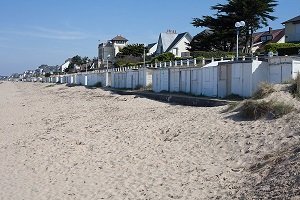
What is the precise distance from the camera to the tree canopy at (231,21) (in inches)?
1763

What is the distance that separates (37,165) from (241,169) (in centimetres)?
526

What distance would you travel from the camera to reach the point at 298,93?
12016 millimetres

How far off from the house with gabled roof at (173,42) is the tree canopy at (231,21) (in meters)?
23.9

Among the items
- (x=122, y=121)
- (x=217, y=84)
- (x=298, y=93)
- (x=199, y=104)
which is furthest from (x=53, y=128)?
(x=298, y=93)

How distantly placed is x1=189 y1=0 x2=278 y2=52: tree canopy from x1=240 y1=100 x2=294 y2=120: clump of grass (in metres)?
34.5

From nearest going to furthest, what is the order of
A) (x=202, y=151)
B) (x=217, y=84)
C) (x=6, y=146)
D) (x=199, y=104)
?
1. (x=202, y=151)
2. (x=6, y=146)
3. (x=199, y=104)
4. (x=217, y=84)

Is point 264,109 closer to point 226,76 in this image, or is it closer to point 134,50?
point 226,76

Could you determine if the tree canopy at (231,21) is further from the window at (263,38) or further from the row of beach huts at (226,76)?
the row of beach huts at (226,76)

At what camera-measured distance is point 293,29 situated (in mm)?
44656

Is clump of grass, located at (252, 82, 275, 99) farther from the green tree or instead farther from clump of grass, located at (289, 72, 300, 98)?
the green tree

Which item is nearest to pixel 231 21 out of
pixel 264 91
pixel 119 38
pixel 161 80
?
pixel 161 80

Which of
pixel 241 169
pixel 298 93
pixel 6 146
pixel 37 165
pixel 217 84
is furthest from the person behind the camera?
pixel 217 84

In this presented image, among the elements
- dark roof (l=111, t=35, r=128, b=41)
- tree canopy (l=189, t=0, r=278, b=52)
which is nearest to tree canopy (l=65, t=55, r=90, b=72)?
dark roof (l=111, t=35, r=128, b=41)

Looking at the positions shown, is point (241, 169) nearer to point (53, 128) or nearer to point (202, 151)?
point (202, 151)
